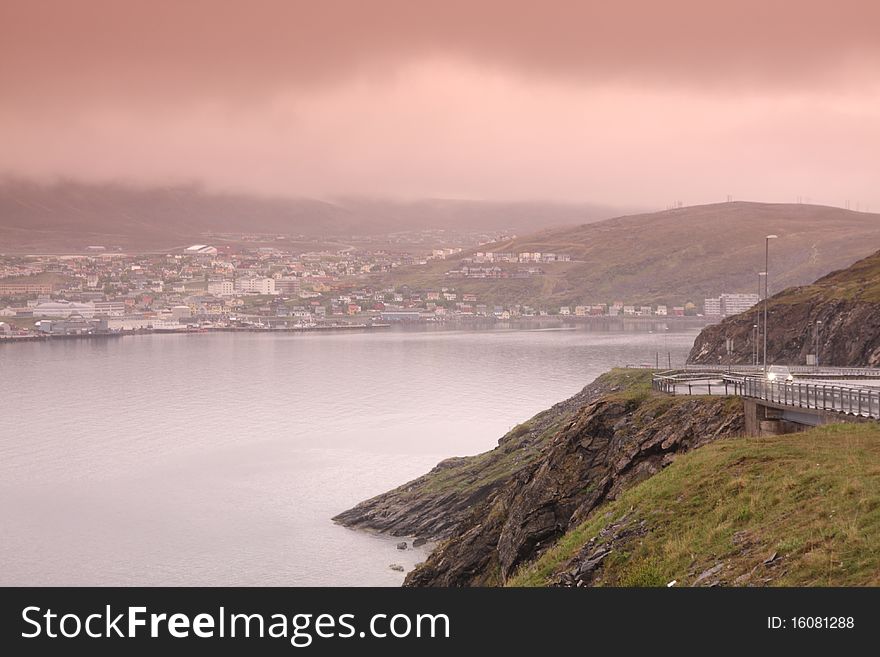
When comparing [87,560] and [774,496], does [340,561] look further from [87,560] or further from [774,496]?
[774,496]

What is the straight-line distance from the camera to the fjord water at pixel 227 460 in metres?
57.6

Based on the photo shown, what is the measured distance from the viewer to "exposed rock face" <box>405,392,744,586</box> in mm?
32094

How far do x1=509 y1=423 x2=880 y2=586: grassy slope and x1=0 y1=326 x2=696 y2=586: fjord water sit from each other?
27989 mm

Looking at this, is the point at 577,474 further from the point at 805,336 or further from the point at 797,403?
the point at 805,336

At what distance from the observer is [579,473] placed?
34844mm

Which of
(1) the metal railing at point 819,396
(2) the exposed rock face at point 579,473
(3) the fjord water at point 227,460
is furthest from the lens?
(3) the fjord water at point 227,460

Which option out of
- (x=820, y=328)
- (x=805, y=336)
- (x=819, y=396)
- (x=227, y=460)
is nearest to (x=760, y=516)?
(x=819, y=396)

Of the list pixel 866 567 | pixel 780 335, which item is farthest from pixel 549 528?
pixel 780 335

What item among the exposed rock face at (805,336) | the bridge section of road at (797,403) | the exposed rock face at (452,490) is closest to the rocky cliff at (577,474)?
the bridge section of road at (797,403)

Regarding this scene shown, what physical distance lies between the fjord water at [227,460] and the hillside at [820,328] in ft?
76.3

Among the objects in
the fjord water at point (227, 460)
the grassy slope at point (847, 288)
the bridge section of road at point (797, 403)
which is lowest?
the fjord water at point (227, 460)

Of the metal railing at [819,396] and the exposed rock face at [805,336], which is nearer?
the metal railing at [819,396]

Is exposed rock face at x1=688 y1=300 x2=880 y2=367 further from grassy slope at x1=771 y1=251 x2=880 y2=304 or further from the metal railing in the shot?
the metal railing

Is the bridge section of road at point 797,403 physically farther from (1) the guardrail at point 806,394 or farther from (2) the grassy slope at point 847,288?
(2) the grassy slope at point 847,288
